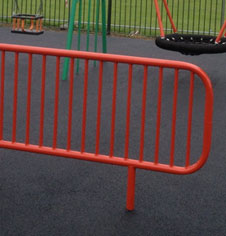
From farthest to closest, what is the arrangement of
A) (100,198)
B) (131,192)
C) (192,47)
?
(192,47) → (100,198) → (131,192)

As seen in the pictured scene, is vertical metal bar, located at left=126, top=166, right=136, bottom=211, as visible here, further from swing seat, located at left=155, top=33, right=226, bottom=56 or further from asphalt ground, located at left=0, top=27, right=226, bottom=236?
swing seat, located at left=155, top=33, right=226, bottom=56

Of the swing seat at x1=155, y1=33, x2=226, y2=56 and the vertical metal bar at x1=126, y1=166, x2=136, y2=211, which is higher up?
the swing seat at x1=155, y1=33, x2=226, y2=56

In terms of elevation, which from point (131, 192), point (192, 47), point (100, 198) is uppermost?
point (192, 47)

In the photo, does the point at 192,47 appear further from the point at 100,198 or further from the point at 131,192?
the point at 131,192

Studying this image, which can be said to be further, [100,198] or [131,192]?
[100,198]

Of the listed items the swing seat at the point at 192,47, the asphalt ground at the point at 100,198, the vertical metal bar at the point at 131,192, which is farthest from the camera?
the swing seat at the point at 192,47

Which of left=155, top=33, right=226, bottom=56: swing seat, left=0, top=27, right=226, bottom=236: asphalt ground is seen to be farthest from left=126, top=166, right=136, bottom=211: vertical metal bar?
left=155, top=33, right=226, bottom=56: swing seat

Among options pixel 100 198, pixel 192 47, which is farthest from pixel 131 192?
pixel 192 47

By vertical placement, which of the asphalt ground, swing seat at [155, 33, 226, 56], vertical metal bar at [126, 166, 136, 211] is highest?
Answer: swing seat at [155, 33, 226, 56]

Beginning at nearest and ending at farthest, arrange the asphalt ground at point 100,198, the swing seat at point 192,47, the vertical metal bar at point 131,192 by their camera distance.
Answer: the asphalt ground at point 100,198 → the vertical metal bar at point 131,192 → the swing seat at point 192,47

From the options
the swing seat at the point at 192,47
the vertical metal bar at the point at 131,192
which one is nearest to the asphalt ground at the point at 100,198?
the vertical metal bar at the point at 131,192

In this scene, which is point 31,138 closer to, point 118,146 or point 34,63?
point 118,146

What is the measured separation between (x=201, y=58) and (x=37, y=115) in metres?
4.98

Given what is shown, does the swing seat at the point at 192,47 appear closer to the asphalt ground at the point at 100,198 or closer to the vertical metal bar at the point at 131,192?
the asphalt ground at the point at 100,198
